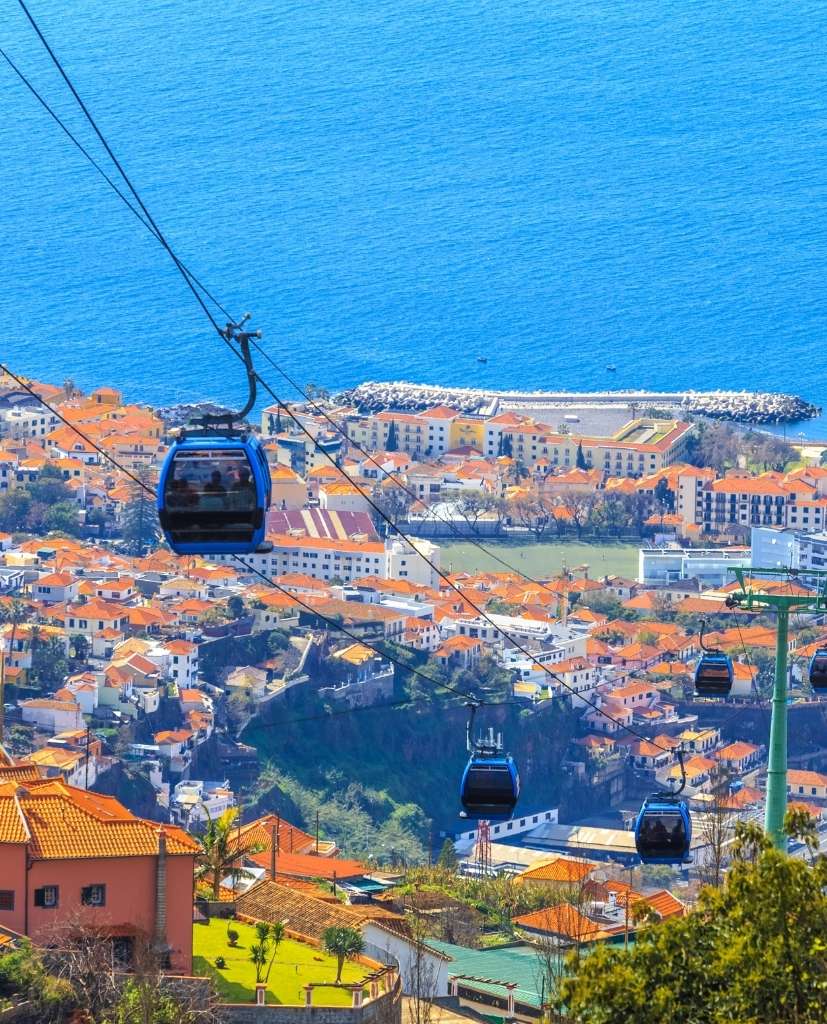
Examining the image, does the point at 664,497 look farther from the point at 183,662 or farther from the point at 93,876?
the point at 93,876

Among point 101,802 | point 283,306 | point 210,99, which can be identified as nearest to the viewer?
point 101,802

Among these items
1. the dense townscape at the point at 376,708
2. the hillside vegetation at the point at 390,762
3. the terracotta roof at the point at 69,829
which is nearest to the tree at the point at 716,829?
the dense townscape at the point at 376,708

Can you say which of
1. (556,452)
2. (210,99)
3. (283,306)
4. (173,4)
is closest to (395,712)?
(556,452)

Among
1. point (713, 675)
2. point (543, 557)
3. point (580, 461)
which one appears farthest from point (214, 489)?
point (580, 461)

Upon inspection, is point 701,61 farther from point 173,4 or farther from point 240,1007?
point 240,1007

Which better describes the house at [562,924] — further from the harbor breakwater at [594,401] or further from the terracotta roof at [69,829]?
the harbor breakwater at [594,401]

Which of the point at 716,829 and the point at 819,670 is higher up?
the point at 819,670
